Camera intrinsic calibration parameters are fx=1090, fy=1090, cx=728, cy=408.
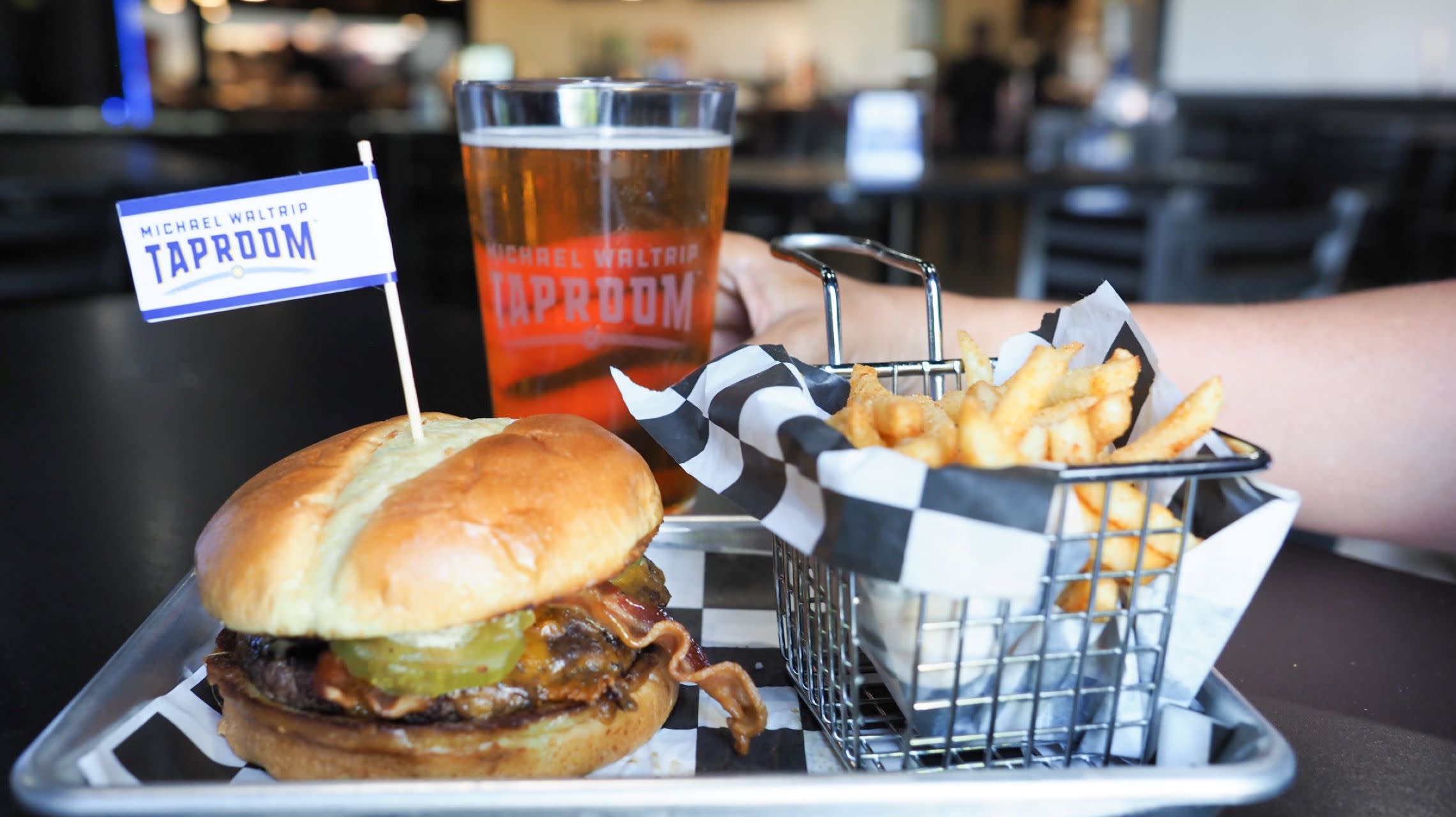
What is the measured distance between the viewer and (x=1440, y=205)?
667 cm

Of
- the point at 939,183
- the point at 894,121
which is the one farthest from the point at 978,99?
the point at 939,183

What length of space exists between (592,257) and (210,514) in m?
0.55

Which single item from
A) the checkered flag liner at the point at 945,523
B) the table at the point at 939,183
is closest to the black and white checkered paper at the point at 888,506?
the checkered flag liner at the point at 945,523

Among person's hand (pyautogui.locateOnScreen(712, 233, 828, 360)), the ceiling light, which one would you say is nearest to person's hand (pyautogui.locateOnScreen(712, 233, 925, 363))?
person's hand (pyautogui.locateOnScreen(712, 233, 828, 360))

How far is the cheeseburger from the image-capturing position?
2.65 ft

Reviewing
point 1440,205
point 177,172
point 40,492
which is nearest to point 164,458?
point 40,492

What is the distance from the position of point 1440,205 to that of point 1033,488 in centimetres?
738

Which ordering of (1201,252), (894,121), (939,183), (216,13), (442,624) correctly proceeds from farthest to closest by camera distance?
(216,13) < (894,121) < (939,183) < (1201,252) < (442,624)

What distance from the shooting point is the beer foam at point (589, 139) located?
1.25m

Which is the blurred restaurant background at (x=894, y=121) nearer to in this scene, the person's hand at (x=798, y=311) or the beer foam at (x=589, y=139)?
the person's hand at (x=798, y=311)

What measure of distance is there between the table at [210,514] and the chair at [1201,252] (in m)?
2.11

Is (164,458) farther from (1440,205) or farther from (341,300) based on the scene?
(1440,205)

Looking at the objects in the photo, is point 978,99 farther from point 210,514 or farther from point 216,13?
point 210,514

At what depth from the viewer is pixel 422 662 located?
0.83 metres
